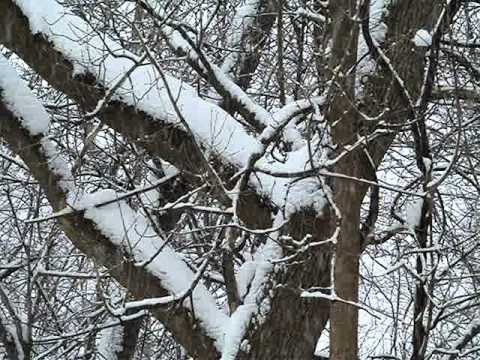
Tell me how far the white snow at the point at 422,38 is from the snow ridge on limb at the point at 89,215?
1879 millimetres

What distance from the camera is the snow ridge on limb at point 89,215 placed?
4.51 m

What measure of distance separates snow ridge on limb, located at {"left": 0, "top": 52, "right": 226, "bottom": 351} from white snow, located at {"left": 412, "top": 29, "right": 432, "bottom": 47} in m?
1.88

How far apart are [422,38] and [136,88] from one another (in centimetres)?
173

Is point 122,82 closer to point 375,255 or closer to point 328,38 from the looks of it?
point 328,38

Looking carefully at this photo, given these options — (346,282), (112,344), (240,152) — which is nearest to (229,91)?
(240,152)

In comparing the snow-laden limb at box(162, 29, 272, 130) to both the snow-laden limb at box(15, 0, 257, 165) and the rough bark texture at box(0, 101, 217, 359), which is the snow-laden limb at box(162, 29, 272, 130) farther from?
the rough bark texture at box(0, 101, 217, 359)

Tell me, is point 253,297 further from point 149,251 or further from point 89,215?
point 89,215

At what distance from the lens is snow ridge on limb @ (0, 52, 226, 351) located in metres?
4.51

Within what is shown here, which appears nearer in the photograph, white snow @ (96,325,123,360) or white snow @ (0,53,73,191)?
white snow @ (0,53,73,191)

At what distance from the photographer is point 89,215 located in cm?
452

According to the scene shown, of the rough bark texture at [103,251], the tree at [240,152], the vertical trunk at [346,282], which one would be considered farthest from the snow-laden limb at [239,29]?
the vertical trunk at [346,282]

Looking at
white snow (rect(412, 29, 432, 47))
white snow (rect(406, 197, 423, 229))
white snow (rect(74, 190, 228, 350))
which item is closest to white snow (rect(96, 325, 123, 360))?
white snow (rect(74, 190, 228, 350))

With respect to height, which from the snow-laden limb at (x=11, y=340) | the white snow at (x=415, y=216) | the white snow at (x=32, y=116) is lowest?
the white snow at (x=415, y=216)

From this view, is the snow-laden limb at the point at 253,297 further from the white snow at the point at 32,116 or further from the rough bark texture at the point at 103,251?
the white snow at the point at 32,116
